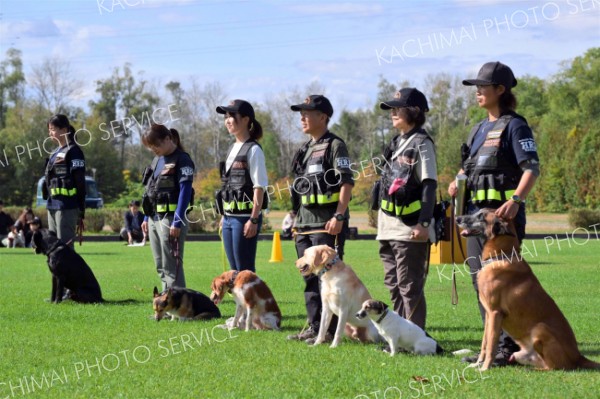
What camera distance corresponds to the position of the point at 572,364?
5715 mm

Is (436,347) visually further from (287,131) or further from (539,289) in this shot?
(287,131)

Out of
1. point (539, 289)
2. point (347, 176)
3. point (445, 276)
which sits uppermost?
point (347, 176)

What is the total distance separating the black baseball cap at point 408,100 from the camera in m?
6.79

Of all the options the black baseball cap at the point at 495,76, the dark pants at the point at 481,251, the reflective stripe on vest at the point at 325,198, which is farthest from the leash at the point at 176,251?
the black baseball cap at the point at 495,76

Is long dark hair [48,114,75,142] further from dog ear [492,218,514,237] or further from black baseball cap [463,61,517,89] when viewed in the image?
dog ear [492,218,514,237]

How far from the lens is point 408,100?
679 centimetres

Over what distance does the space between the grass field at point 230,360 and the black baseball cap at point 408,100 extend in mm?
2087

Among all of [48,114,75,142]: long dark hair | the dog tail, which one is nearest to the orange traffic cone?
[48,114,75,142]: long dark hair

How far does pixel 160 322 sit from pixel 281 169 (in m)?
60.2

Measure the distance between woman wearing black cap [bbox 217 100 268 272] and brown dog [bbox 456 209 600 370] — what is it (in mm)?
2684

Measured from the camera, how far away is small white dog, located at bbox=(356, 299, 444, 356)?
21.3 ft

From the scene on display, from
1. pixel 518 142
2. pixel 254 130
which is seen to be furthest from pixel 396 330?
pixel 254 130

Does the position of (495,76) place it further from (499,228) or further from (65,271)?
(65,271)

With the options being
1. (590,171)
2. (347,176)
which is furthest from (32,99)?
(347,176)
